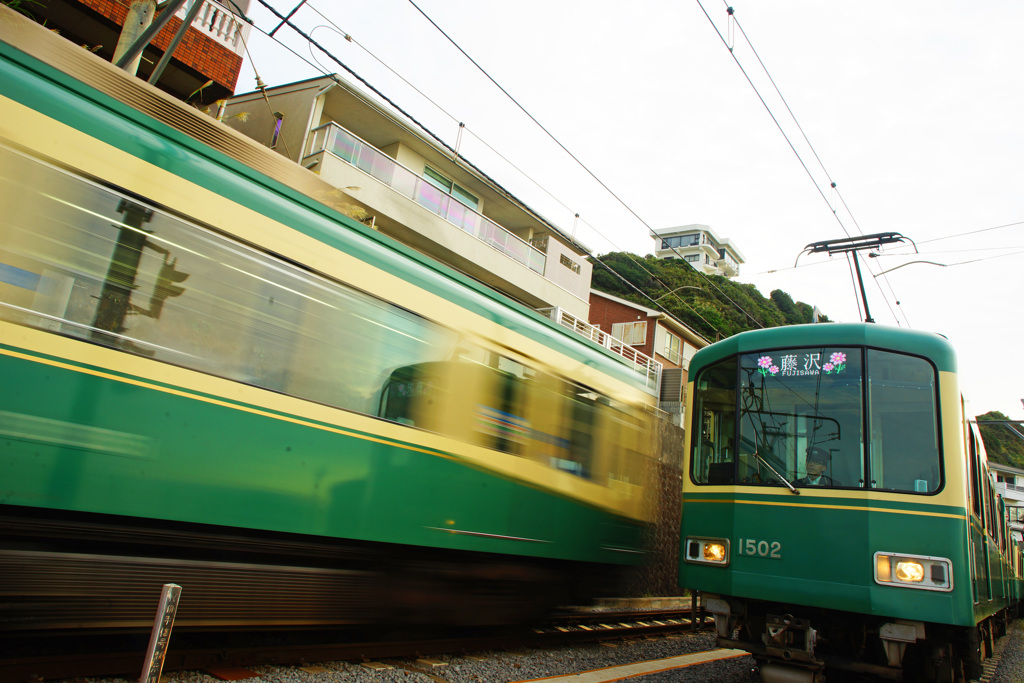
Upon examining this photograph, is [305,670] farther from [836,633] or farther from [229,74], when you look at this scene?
[229,74]

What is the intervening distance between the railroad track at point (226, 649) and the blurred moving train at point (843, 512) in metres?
2.09

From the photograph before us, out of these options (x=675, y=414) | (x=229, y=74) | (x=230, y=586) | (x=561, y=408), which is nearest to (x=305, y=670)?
(x=230, y=586)

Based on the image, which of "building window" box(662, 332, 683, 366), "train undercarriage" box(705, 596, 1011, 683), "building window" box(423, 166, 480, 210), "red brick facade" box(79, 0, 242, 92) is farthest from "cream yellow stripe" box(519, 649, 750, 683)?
"building window" box(662, 332, 683, 366)

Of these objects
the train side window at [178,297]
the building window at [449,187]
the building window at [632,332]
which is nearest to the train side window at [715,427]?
the train side window at [178,297]

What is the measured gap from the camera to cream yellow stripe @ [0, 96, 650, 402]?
3.26 metres

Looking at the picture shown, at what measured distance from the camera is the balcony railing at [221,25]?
36.2 feet

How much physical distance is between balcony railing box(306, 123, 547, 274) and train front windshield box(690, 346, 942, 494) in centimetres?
1027

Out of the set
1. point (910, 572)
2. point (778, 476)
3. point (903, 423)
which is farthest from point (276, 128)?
point (910, 572)

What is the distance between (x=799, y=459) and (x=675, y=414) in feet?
47.3

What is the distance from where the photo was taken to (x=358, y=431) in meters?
4.45

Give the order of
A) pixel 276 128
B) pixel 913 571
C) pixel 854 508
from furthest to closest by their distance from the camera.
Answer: pixel 276 128, pixel 854 508, pixel 913 571

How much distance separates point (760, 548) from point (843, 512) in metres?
0.69

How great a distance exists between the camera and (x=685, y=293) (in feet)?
135

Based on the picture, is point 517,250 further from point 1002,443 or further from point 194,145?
point 1002,443
